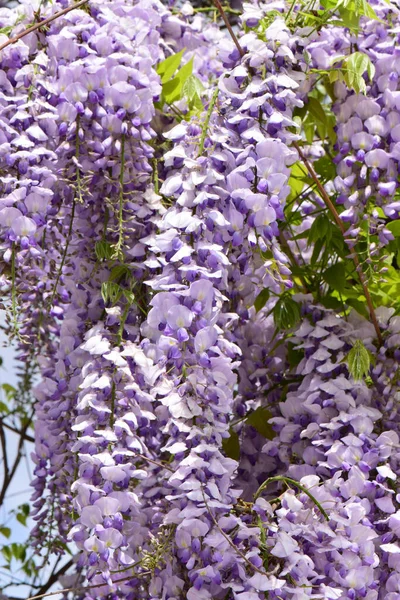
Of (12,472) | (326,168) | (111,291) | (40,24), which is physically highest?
(40,24)

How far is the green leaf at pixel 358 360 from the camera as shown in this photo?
70.0 inches

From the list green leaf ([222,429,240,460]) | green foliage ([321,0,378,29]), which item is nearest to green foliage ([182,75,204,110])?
Result: green foliage ([321,0,378,29])

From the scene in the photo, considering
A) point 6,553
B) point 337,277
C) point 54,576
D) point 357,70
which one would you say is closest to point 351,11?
point 357,70

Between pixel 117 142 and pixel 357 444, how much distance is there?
2.08 ft

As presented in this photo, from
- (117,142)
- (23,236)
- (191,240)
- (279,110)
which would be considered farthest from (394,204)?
(23,236)

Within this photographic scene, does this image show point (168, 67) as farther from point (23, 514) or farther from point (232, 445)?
point (23, 514)

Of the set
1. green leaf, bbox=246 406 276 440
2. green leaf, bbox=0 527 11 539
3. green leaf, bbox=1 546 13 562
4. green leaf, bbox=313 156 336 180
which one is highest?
green leaf, bbox=313 156 336 180

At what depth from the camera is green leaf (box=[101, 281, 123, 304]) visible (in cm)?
175

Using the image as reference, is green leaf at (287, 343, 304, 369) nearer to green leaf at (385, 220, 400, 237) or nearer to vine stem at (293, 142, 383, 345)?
Answer: vine stem at (293, 142, 383, 345)

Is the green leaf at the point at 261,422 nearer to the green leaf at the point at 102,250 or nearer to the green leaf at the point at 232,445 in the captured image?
the green leaf at the point at 232,445

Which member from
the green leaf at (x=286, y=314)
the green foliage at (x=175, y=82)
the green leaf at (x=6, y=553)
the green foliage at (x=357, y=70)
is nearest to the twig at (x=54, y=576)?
the green leaf at (x=6, y=553)

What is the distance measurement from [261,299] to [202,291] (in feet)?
1.55

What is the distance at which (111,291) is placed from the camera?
1.76m

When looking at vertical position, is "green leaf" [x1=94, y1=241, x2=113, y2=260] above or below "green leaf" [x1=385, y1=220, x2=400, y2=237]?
below
